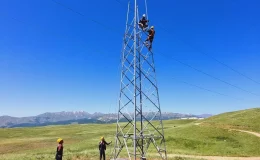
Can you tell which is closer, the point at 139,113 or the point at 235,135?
the point at 139,113

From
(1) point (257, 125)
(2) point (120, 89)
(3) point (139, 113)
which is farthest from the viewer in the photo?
(1) point (257, 125)

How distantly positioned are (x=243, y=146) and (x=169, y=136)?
15.7 metres

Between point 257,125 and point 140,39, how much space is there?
5341 cm

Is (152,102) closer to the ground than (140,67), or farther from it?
closer to the ground

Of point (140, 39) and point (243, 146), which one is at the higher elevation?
point (140, 39)

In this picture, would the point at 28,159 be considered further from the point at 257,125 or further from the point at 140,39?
the point at 257,125

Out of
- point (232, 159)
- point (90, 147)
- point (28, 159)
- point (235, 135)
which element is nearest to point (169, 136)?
point (235, 135)

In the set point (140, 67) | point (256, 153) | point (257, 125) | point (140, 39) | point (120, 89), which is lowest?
point (256, 153)

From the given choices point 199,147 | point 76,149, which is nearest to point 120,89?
point 76,149

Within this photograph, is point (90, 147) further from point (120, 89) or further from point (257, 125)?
point (257, 125)

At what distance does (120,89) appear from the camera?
945 inches

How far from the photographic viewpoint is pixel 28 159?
32.8 meters

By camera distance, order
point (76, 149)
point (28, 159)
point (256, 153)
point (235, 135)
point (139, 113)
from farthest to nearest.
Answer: point (235, 135) → point (76, 149) → point (256, 153) → point (28, 159) → point (139, 113)

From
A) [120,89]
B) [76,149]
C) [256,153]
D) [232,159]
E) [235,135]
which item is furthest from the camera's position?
[235,135]
